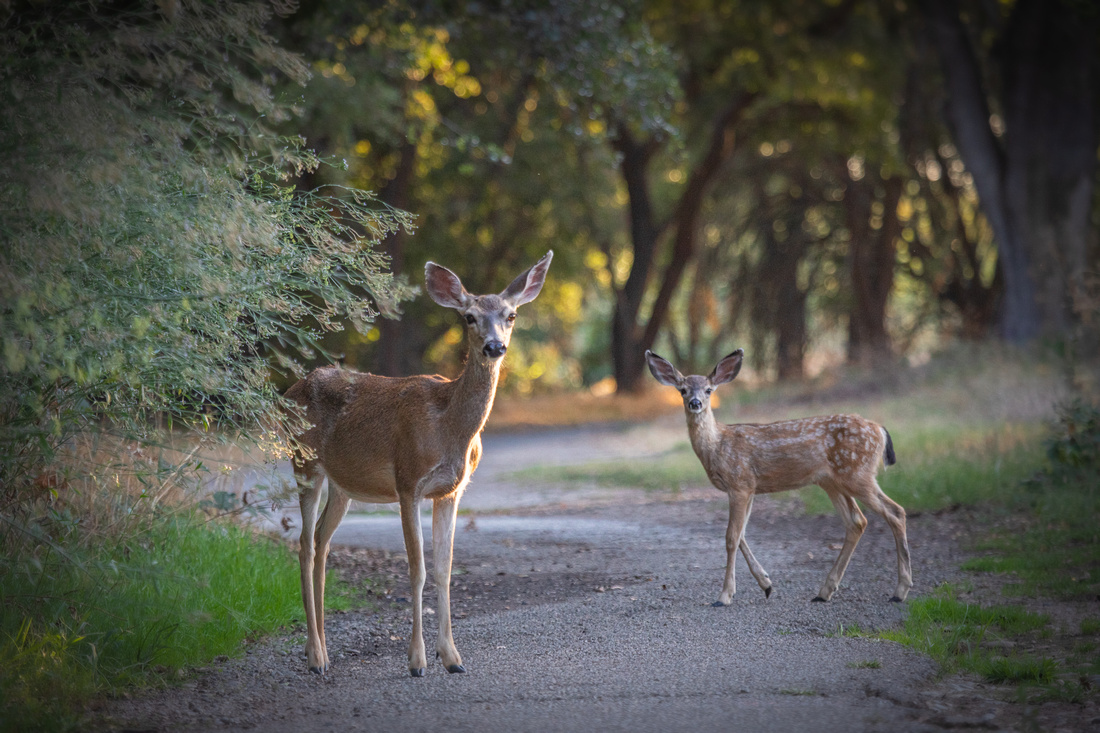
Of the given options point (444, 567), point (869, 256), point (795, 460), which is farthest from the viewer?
point (869, 256)

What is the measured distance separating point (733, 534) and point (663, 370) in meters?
1.62

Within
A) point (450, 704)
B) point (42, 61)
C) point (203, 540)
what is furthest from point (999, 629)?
point (42, 61)

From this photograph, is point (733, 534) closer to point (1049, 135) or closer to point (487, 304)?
point (487, 304)

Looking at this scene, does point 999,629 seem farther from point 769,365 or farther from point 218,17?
point 769,365

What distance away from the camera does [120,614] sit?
19.7 ft

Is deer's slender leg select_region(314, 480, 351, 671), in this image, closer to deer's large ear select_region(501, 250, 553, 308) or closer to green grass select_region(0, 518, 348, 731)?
green grass select_region(0, 518, 348, 731)

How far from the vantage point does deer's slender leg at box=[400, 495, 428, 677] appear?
586cm

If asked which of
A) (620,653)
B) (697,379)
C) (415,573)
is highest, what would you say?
(697,379)

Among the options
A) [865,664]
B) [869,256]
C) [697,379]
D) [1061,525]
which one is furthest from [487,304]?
[869,256]

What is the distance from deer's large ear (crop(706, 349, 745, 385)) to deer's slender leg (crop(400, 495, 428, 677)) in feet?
10.2

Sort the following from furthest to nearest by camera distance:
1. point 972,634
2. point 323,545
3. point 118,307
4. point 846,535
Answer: point 846,535 < point 323,545 < point 972,634 < point 118,307

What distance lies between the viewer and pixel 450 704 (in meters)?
5.29

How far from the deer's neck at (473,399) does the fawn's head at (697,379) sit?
211 centimetres

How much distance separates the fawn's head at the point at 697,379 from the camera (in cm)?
809
